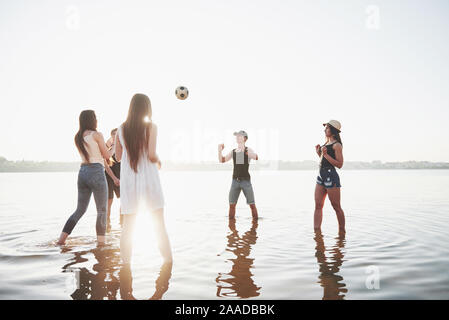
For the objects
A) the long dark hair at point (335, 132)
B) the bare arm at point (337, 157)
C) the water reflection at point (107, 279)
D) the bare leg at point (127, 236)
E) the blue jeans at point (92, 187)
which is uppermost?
the long dark hair at point (335, 132)

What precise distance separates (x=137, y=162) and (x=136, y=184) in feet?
1.02

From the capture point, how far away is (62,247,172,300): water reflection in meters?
3.96

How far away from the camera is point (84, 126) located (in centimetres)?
613

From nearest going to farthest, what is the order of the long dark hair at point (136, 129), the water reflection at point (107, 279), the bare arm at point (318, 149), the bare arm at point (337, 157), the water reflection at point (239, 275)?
the water reflection at point (107, 279), the water reflection at point (239, 275), the long dark hair at point (136, 129), the bare arm at point (337, 157), the bare arm at point (318, 149)

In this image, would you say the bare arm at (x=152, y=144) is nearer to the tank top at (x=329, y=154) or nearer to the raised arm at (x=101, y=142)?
the raised arm at (x=101, y=142)

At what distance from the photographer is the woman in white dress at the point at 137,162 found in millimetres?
4602

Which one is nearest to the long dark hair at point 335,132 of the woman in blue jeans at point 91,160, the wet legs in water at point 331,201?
the wet legs in water at point 331,201

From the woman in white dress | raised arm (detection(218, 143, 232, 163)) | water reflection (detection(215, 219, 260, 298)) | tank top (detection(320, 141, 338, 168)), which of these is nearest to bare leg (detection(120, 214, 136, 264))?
the woman in white dress

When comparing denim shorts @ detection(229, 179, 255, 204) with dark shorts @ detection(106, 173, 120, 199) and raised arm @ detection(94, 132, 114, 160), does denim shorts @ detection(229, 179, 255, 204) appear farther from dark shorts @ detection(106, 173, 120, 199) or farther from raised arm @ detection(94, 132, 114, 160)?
raised arm @ detection(94, 132, 114, 160)

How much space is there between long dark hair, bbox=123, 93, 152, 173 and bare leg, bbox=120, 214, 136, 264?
2.33ft

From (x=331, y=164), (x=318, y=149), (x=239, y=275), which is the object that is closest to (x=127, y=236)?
(x=239, y=275)

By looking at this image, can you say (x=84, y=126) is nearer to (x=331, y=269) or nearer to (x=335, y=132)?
(x=331, y=269)

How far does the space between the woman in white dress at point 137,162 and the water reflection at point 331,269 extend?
249cm

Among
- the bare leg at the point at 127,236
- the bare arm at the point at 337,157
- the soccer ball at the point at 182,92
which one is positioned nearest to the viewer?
the bare leg at the point at 127,236
